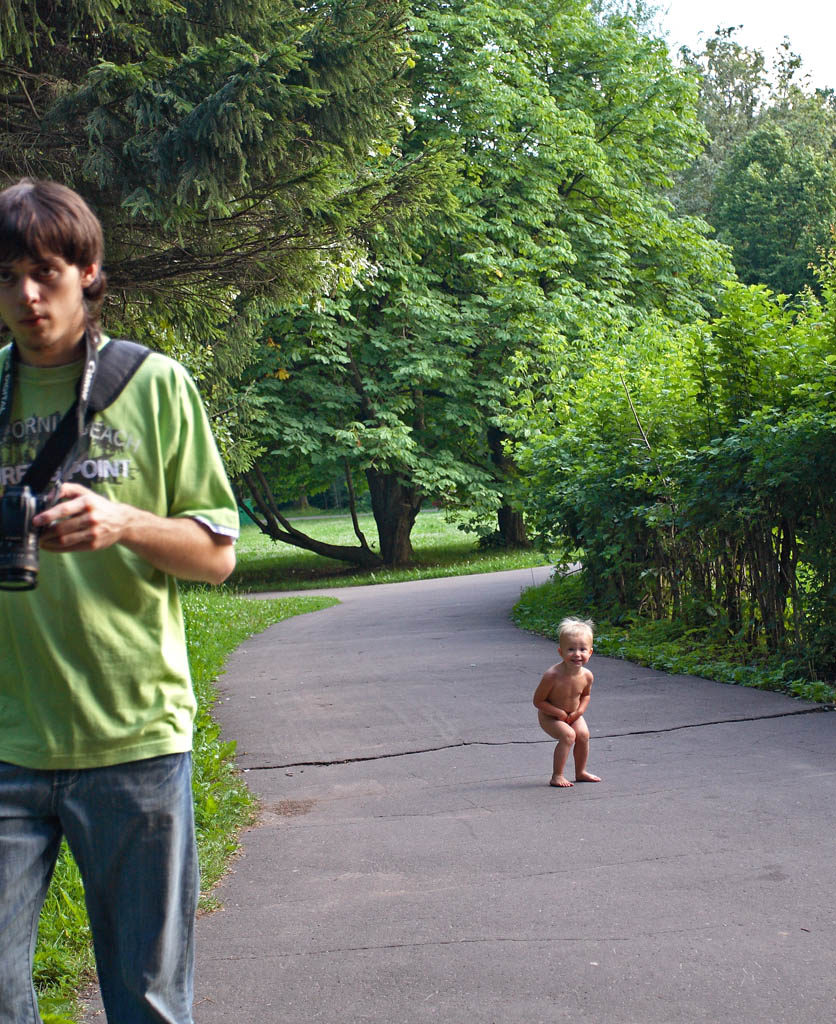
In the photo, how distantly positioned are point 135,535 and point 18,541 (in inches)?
8.1

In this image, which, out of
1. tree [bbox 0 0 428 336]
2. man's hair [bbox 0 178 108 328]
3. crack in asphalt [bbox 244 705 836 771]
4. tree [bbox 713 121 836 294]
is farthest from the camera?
tree [bbox 713 121 836 294]

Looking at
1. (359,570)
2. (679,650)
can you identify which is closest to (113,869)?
(679,650)

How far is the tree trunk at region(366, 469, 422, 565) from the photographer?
95.0ft

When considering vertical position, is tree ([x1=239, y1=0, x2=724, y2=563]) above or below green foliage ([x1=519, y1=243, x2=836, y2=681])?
above

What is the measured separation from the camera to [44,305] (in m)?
2.10

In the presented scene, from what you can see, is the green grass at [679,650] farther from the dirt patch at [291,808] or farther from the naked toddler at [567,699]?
the dirt patch at [291,808]

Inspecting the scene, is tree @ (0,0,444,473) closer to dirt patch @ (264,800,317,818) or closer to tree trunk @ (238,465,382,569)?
dirt patch @ (264,800,317,818)

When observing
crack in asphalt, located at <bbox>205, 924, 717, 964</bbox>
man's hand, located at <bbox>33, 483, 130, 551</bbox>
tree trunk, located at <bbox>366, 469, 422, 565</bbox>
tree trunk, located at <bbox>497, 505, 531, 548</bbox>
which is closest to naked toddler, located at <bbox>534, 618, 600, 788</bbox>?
crack in asphalt, located at <bbox>205, 924, 717, 964</bbox>

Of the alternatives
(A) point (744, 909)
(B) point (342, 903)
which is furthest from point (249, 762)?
(A) point (744, 909)

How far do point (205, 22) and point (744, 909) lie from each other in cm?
823

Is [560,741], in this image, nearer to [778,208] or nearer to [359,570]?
[359,570]

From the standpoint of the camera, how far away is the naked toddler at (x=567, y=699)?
6250 millimetres

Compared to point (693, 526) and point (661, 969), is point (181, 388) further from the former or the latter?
point (693, 526)

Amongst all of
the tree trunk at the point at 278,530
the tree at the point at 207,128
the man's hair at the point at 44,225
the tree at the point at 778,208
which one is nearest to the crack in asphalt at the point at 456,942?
the man's hair at the point at 44,225
